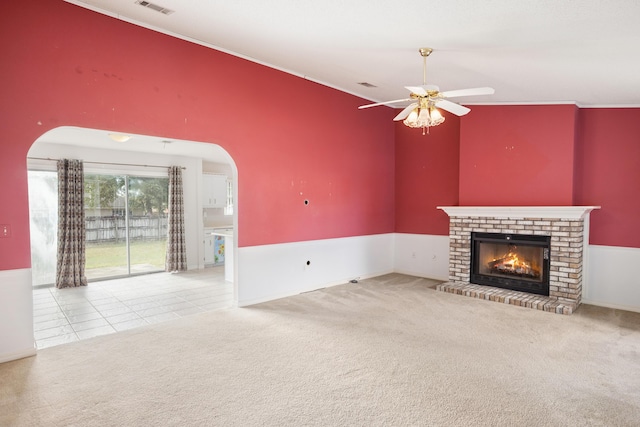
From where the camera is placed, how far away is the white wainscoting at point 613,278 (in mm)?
5012

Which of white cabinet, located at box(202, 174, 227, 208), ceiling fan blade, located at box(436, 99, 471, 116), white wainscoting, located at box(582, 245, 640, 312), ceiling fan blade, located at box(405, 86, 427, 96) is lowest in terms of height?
white wainscoting, located at box(582, 245, 640, 312)

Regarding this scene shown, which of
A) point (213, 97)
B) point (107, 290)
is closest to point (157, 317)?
point (107, 290)

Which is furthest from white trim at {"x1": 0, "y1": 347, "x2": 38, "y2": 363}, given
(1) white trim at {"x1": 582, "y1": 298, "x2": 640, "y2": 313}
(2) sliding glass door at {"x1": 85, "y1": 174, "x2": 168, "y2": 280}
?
(1) white trim at {"x1": 582, "y1": 298, "x2": 640, "y2": 313}

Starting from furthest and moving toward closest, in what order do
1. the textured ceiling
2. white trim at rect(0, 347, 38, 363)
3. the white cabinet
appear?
the white cabinet
white trim at rect(0, 347, 38, 363)
the textured ceiling

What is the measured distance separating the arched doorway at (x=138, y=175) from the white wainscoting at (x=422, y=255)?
3.17 m

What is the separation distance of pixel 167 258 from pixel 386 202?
178 inches

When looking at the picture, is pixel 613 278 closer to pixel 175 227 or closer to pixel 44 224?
pixel 175 227

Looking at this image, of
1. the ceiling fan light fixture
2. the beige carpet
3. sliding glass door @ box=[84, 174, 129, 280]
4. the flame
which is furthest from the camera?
sliding glass door @ box=[84, 174, 129, 280]

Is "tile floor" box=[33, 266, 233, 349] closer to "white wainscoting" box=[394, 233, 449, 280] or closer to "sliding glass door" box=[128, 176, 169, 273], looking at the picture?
"sliding glass door" box=[128, 176, 169, 273]

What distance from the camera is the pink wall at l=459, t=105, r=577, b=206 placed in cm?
528

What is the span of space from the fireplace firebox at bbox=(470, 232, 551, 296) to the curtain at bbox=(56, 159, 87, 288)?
6.54m

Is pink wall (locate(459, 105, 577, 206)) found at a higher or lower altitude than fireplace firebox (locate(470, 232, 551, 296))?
higher

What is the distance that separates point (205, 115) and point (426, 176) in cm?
409

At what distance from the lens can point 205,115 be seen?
4.50 m
